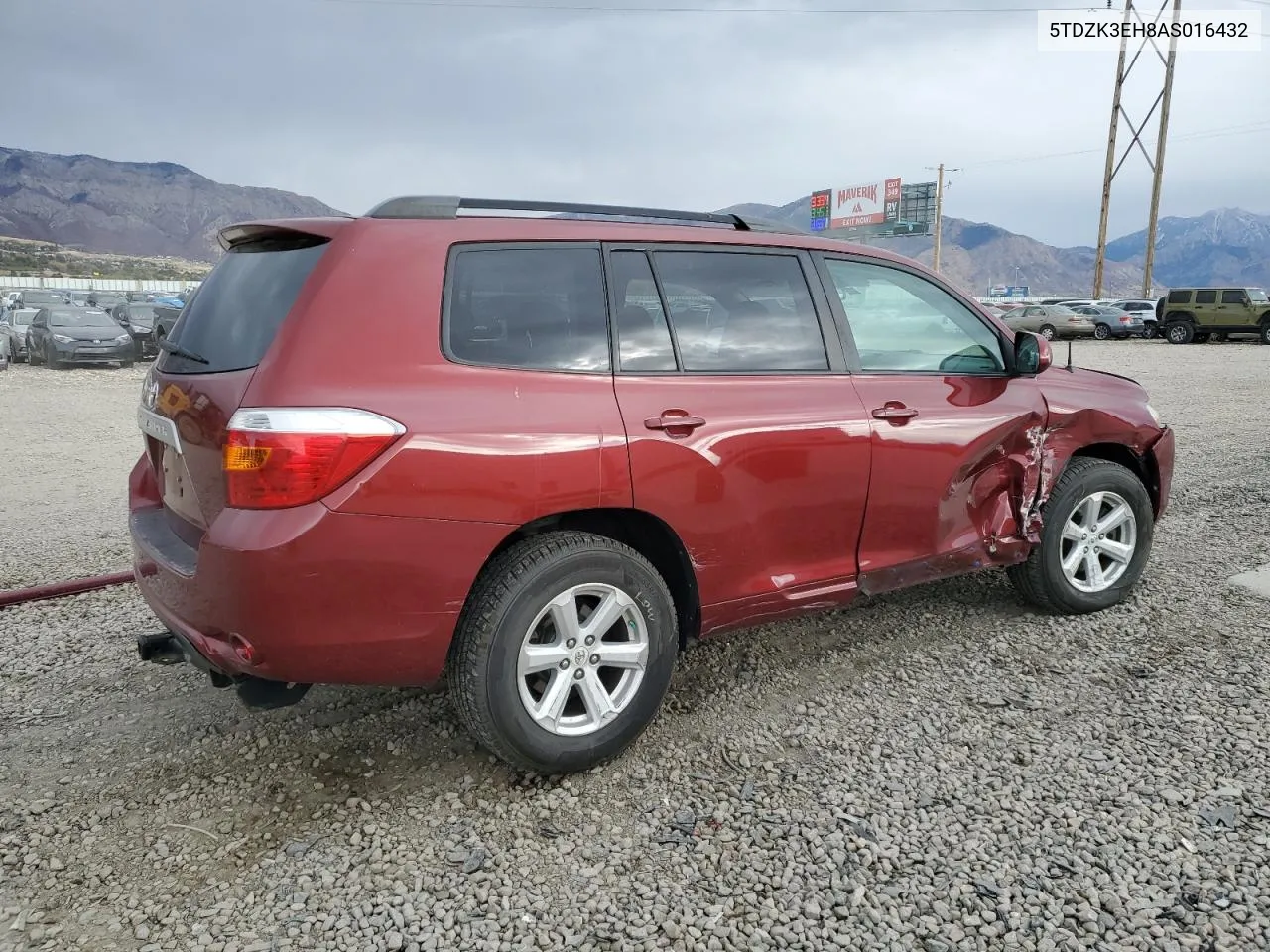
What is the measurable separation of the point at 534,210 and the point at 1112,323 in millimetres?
34235

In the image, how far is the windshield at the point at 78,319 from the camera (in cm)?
2091

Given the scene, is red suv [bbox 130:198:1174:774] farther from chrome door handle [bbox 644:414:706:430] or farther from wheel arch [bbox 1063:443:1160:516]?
wheel arch [bbox 1063:443:1160:516]

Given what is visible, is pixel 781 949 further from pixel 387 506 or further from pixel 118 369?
pixel 118 369

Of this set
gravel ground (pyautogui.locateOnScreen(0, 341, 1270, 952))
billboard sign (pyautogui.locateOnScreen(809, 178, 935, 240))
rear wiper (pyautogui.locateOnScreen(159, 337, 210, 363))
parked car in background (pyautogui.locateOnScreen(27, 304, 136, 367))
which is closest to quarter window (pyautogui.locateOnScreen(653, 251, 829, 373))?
gravel ground (pyautogui.locateOnScreen(0, 341, 1270, 952))

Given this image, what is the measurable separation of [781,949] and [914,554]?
180 cm

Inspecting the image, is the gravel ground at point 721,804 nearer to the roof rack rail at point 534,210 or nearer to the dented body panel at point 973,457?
the dented body panel at point 973,457

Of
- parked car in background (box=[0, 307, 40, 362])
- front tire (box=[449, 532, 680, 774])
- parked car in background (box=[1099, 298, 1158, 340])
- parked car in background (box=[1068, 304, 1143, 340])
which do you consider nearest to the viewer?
front tire (box=[449, 532, 680, 774])

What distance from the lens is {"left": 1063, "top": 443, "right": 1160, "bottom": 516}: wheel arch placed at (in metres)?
4.20

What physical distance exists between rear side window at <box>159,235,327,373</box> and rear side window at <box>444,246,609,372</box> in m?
0.44

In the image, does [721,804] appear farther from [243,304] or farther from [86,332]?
[86,332]

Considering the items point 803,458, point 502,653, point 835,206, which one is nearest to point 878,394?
point 803,458

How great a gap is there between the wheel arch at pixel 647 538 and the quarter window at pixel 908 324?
109cm

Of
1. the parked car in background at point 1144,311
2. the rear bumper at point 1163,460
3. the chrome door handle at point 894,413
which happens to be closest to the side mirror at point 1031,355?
the chrome door handle at point 894,413

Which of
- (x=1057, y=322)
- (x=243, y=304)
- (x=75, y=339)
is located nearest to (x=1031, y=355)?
(x=243, y=304)
